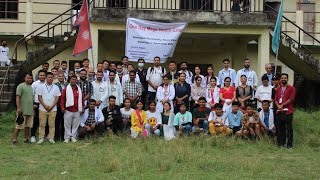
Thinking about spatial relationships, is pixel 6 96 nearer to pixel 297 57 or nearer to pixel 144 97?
pixel 144 97

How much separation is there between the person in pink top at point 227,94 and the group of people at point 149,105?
0.08 ft

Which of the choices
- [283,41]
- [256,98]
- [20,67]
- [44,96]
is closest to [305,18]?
[283,41]

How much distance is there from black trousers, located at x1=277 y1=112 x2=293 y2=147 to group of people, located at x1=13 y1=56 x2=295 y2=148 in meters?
0.02

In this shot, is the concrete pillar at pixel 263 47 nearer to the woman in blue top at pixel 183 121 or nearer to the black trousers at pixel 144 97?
the black trousers at pixel 144 97

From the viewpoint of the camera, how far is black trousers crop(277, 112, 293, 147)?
12211mm

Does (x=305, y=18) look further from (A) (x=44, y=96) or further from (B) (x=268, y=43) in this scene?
(A) (x=44, y=96)

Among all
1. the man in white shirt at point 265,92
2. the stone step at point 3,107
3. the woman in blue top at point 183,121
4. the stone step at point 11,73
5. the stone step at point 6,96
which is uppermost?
the stone step at point 11,73

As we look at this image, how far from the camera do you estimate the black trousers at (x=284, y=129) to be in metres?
12.2

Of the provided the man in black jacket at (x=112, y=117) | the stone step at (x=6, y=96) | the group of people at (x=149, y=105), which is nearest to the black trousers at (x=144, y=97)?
the group of people at (x=149, y=105)

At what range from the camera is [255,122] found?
519 inches

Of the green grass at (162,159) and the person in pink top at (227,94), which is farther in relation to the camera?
the person in pink top at (227,94)

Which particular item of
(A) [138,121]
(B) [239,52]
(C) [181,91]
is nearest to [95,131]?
(A) [138,121]

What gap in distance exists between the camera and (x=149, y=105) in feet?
45.3

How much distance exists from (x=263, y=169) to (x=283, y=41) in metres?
8.67
